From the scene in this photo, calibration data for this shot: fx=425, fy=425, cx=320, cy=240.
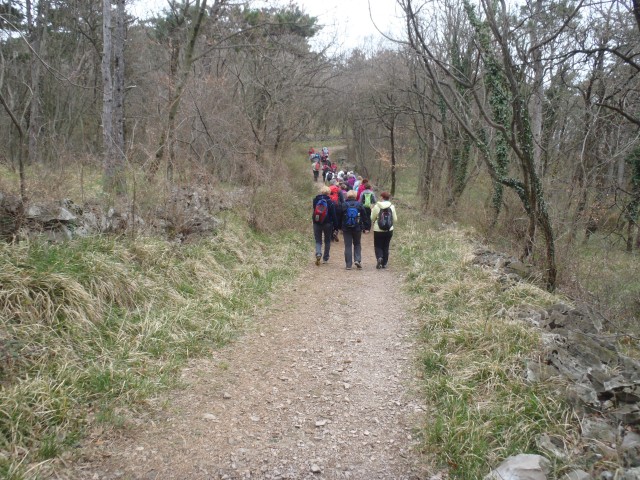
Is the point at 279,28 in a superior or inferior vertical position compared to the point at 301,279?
superior

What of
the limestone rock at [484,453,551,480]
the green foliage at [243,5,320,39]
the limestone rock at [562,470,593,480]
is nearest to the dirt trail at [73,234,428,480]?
the limestone rock at [484,453,551,480]

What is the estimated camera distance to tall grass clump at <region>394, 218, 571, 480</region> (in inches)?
130

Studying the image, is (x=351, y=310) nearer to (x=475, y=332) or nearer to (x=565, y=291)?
(x=475, y=332)

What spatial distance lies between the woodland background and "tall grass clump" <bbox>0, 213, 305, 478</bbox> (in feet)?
4.23

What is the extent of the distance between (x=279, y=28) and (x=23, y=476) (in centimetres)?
1538

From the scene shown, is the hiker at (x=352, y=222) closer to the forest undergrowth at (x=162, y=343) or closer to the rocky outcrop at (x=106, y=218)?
the forest undergrowth at (x=162, y=343)

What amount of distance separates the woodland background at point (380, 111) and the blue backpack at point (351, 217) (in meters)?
2.85

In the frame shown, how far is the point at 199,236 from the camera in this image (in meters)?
8.27

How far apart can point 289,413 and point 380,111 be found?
1976 centimetres

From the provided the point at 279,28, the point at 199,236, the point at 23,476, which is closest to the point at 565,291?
the point at 199,236

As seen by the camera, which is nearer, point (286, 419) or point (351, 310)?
point (286, 419)

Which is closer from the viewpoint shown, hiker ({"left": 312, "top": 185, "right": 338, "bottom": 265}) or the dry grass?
the dry grass

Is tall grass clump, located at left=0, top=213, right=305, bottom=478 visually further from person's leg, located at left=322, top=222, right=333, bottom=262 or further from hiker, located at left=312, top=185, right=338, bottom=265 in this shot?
person's leg, located at left=322, top=222, right=333, bottom=262

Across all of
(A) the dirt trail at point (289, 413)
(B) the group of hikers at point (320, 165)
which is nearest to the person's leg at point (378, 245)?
(A) the dirt trail at point (289, 413)
